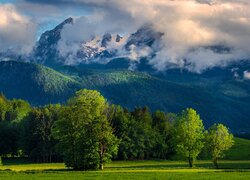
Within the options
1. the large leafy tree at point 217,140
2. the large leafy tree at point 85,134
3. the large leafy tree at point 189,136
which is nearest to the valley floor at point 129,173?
the large leafy tree at point 85,134

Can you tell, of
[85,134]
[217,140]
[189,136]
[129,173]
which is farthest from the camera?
[217,140]

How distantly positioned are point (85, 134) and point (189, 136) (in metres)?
34.2

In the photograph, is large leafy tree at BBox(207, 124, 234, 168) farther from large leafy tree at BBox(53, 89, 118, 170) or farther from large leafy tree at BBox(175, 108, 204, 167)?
large leafy tree at BBox(53, 89, 118, 170)

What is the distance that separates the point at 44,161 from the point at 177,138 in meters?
65.4

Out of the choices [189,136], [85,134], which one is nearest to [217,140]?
[189,136]

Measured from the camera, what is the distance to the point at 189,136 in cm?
15525

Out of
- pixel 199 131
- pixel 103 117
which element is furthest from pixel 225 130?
pixel 103 117

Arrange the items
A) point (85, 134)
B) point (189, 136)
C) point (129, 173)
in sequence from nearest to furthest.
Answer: point (129, 173)
point (85, 134)
point (189, 136)

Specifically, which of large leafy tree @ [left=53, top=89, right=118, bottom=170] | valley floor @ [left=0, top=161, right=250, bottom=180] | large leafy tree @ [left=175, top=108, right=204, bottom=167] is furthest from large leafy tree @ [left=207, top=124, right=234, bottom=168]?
large leafy tree @ [left=53, top=89, right=118, bottom=170]

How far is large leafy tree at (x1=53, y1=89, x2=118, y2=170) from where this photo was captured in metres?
135

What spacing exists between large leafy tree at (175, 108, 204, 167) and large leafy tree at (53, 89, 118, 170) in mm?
22329

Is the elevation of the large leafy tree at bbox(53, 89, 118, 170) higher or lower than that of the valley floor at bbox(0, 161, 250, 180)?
higher

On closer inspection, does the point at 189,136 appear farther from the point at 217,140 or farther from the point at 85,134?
the point at 85,134

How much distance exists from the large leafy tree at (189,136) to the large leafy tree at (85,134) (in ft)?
73.3
